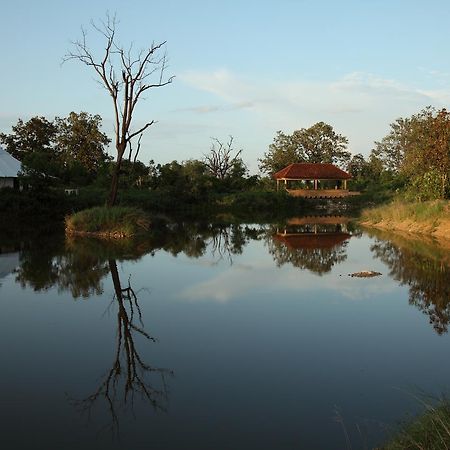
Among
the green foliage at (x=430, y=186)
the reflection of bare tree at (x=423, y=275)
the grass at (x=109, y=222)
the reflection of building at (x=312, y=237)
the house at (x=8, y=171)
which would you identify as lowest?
the reflection of bare tree at (x=423, y=275)

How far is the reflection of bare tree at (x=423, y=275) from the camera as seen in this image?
1002cm

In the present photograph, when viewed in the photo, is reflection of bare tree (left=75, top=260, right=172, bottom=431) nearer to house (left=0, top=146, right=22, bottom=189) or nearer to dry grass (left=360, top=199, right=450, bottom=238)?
dry grass (left=360, top=199, right=450, bottom=238)

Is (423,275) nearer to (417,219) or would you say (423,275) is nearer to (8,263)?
(8,263)

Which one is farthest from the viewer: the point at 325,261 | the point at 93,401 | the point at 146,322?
the point at 325,261

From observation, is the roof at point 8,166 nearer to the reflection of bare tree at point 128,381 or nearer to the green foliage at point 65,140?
the green foliage at point 65,140

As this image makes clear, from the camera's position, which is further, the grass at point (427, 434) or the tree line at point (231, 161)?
the tree line at point (231, 161)

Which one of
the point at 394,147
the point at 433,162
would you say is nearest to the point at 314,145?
the point at 394,147

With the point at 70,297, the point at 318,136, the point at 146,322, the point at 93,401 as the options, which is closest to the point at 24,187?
the point at 70,297

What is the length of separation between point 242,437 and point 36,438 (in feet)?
5.90

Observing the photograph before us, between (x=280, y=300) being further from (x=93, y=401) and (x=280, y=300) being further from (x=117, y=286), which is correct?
(x=93, y=401)

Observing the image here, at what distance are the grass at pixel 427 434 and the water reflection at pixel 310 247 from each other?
10.4m

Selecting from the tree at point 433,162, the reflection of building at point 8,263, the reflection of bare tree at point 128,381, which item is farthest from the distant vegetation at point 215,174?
the reflection of bare tree at point 128,381

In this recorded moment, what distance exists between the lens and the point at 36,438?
195 inches

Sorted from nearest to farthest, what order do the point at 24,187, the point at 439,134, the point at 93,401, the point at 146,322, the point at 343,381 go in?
the point at 93,401
the point at 343,381
the point at 146,322
the point at 439,134
the point at 24,187
